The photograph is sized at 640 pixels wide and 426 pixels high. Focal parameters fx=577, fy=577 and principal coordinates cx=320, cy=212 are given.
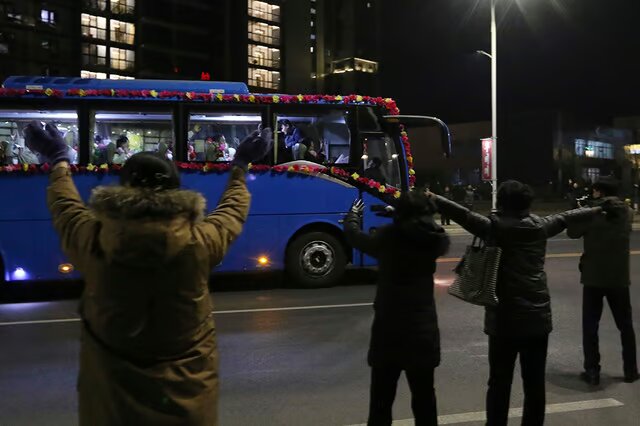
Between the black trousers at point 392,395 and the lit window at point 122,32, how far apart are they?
67.1 meters

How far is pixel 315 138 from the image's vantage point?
414 inches

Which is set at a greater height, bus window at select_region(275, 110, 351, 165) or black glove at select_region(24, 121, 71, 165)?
bus window at select_region(275, 110, 351, 165)

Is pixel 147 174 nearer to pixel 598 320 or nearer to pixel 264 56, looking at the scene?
pixel 598 320

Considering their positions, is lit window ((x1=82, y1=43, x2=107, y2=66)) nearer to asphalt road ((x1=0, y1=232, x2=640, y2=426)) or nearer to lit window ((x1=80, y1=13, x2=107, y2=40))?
lit window ((x1=80, y1=13, x2=107, y2=40))

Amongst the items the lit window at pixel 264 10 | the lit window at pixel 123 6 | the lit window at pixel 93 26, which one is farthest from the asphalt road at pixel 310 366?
the lit window at pixel 264 10

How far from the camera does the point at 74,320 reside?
26.3 ft

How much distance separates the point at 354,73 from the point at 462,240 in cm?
7941

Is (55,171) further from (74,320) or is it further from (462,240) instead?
(462,240)

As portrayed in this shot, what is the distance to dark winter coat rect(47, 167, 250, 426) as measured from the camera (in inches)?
81.6

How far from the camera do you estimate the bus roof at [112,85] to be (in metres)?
9.79

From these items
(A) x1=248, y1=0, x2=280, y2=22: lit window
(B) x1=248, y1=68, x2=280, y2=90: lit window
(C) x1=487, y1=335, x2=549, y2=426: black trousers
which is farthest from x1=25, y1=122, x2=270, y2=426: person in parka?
(A) x1=248, y1=0, x2=280, y2=22: lit window

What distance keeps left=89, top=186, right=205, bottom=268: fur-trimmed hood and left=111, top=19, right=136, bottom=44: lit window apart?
67.5 meters

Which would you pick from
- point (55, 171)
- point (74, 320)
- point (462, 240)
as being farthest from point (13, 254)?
point (462, 240)

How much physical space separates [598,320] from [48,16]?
64.4 meters
